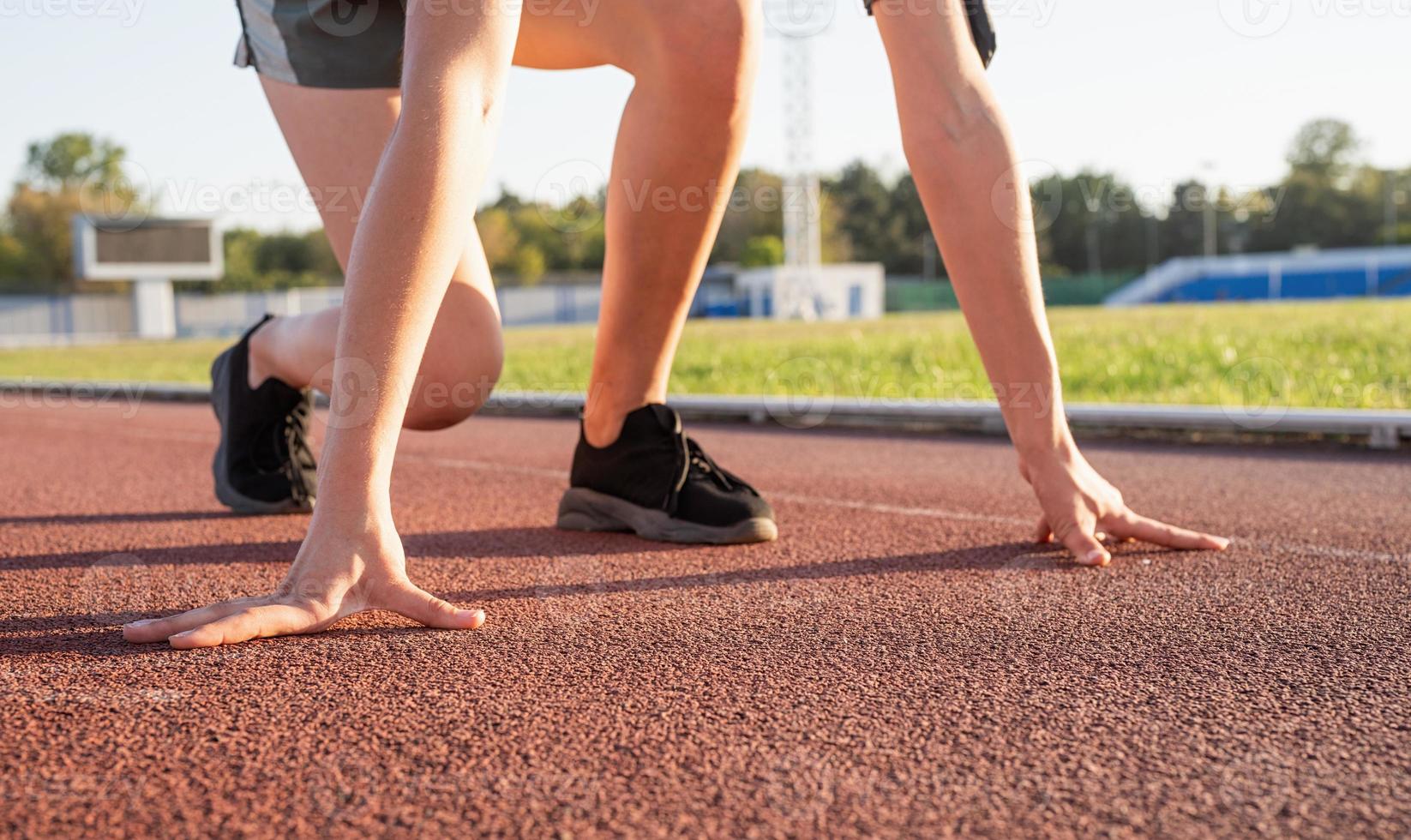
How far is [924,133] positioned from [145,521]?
2.29m

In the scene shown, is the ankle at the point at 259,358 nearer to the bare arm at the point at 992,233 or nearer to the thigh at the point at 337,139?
the thigh at the point at 337,139

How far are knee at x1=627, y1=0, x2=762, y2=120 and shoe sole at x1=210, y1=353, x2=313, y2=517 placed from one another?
58.1 inches

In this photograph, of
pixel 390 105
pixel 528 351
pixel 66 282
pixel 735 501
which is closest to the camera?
pixel 390 105

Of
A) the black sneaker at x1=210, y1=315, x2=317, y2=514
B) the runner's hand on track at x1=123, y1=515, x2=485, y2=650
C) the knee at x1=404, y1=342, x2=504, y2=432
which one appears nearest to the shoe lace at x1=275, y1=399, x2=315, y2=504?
the black sneaker at x1=210, y1=315, x2=317, y2=514

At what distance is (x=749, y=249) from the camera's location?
68.8 m

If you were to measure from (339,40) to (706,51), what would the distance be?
770mm

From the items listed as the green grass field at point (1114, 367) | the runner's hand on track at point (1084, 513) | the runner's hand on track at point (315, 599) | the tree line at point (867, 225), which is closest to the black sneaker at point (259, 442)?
the runner's hand on track at point (315, 599)

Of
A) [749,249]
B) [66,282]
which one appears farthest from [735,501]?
[66,282]

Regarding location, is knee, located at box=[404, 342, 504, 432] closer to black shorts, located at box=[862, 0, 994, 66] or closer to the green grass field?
black shorts, located at box=[862, 0, 994, 66]

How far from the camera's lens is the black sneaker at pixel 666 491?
291 cm

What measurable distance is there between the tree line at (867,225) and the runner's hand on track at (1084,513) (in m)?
64.0

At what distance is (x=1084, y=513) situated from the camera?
2.65m

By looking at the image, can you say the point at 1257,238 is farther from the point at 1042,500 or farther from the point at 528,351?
the point at 1042,500

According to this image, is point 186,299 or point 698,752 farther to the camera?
point 186,299
